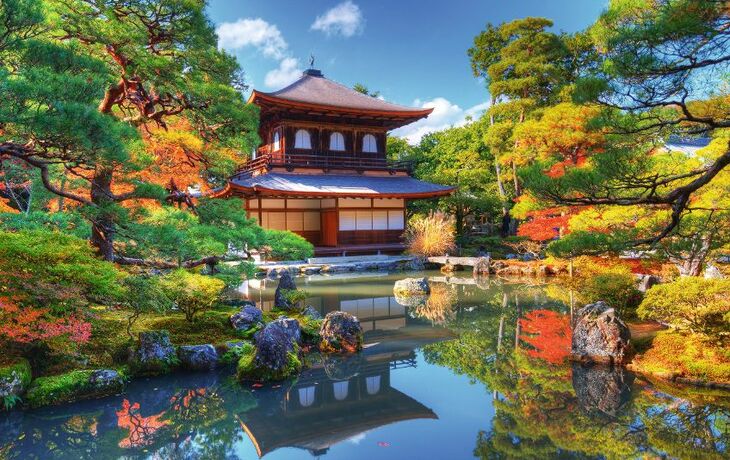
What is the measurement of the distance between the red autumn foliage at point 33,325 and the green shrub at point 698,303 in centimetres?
631

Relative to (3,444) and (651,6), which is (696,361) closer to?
(651,6)

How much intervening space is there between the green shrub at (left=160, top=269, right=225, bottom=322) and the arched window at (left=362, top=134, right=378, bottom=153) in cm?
1407

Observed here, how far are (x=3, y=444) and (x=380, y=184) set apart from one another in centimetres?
1545

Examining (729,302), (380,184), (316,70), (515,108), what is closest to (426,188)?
(380,184)

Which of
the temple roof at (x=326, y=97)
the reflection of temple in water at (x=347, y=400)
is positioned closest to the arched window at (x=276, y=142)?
the temple roof at (x=326, y=97)

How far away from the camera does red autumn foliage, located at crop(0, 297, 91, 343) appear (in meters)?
4.06

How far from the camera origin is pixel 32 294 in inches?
169

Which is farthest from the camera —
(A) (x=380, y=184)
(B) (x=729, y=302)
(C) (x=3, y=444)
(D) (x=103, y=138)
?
(A) (x=380, y=184)

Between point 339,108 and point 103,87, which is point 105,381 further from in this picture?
point 339,108

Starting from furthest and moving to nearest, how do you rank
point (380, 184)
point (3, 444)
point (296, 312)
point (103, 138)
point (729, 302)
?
point (380, 184) → point (296, 312) → point (729, 302) → point (103, 138) → point (3, 444)

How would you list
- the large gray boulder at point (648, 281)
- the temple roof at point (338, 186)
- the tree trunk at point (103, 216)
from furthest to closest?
the temple roof at point (338, 186)
the large gray boulder at point (648, 281)
the tree trunk at point (103, 216)

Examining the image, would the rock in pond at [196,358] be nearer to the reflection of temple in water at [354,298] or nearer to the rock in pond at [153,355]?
the rock in pond at [153,355]

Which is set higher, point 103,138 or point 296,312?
point 103,138

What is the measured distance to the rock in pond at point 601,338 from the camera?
18.5ft
